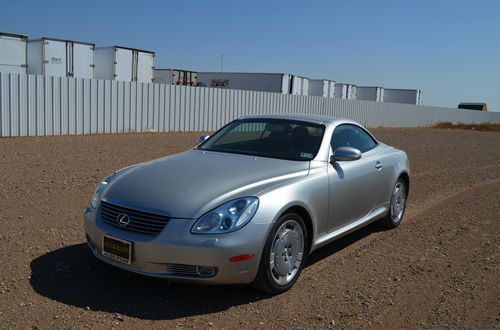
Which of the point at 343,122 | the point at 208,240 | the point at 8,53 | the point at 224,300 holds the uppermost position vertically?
the point at 8,53

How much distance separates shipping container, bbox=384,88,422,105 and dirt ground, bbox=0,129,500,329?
42886 millimetres

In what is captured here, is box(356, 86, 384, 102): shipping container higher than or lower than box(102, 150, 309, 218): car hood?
higher

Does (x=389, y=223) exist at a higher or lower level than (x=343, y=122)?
lower

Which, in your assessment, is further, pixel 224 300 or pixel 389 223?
pixel 389 223

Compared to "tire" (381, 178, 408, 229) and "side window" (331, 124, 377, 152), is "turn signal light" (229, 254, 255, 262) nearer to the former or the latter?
"side window" (331, 124, 377, 152)

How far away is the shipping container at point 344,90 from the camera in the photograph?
42922 mm

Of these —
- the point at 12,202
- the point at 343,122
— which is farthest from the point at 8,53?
the point at 343,122

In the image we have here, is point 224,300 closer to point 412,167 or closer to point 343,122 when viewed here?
point 343,122

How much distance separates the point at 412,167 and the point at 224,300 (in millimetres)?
10090

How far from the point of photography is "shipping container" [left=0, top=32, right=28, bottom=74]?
18.1 metres

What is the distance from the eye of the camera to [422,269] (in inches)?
201

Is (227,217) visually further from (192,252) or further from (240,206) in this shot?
(192,252)

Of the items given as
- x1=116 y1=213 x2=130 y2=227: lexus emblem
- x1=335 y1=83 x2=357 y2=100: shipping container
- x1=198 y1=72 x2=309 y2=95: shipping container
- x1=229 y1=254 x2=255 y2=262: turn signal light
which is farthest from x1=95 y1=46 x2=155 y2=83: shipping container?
x1=335 y1=83 x2=357 y2=100: shipping container

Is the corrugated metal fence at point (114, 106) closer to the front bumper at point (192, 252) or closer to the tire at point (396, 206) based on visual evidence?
the tire at point (396, 206)
